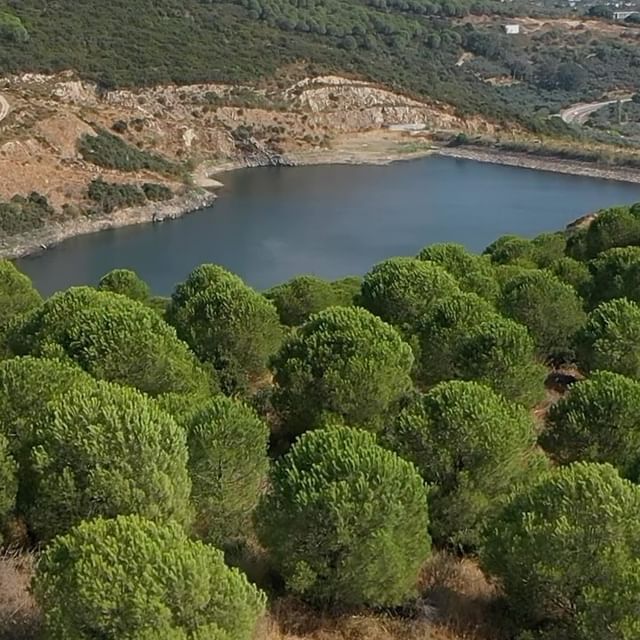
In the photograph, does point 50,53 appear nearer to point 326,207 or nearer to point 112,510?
point 326,207

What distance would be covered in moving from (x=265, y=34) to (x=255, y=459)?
211 ft

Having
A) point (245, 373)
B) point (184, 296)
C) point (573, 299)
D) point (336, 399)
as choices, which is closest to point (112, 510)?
point (336, 399)

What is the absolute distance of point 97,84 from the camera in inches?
2103

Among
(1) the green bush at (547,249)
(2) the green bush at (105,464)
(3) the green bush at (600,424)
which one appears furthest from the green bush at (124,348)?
(1) the green bush at (547,249)

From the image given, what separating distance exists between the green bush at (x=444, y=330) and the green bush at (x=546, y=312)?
1.49 metres

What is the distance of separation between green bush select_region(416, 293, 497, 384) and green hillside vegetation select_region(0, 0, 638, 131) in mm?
43748

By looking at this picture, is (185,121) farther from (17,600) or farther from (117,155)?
(17,600)

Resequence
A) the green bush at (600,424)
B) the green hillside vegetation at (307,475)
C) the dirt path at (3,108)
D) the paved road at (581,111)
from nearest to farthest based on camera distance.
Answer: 1. the green hillside vegetation at (307,475)
2. the green bush at (600,424)
3. the dirt path at (3,108)
4. the paved road at (581,111)

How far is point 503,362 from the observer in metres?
10.5

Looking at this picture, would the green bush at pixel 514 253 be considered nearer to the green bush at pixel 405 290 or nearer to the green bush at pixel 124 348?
the green bush at pixel 405 290

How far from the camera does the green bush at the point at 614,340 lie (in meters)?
11.8

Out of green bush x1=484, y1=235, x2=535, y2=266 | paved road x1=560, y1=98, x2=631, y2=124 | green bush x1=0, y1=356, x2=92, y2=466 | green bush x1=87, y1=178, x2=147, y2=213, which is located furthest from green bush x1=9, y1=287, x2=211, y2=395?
paved road x1=560, y1=98, x2=631, y2=124

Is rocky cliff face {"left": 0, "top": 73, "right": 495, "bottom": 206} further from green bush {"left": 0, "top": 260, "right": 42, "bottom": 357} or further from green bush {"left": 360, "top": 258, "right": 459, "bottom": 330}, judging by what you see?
green bush {"left": 360, "top": 258, "right": 459, "bottom": 330}

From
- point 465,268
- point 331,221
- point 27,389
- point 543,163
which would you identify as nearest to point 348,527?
point 27,389
